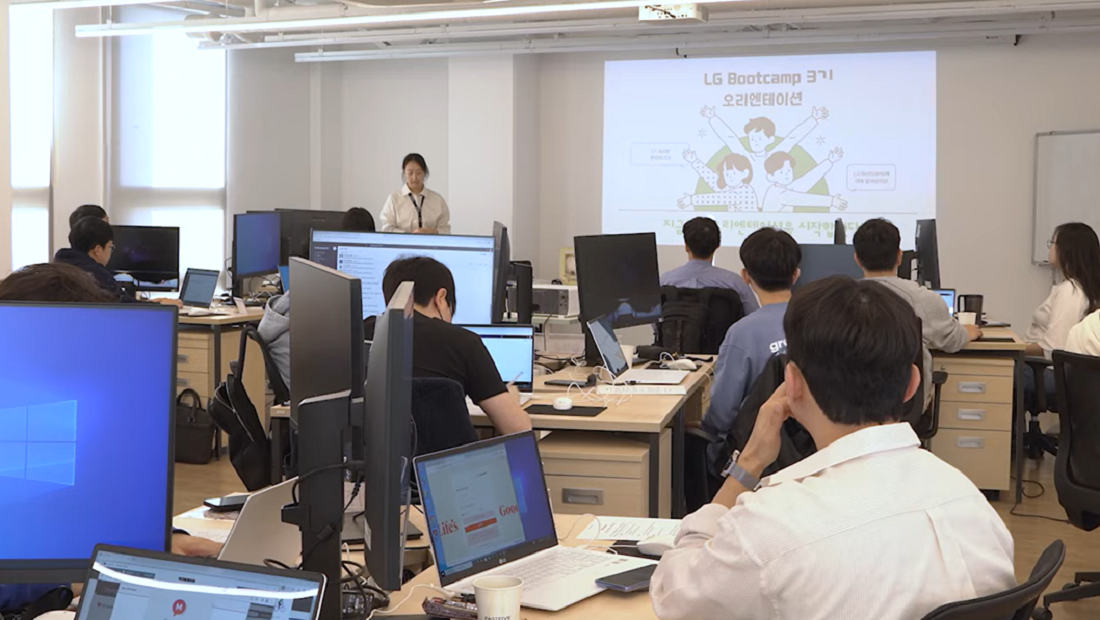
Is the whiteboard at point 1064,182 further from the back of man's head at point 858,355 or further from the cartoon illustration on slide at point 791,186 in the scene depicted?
the back of man's head at point 858,355

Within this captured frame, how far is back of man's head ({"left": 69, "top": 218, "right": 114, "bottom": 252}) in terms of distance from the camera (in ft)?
21.0

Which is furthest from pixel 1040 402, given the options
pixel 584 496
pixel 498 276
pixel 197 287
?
pixel 197 287

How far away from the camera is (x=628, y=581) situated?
2215 millimetres

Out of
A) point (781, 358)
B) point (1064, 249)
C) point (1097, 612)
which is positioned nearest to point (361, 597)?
point (781, 358)

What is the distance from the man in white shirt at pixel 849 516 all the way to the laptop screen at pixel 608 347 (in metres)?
3.04

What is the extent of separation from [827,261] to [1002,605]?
4.76 meters

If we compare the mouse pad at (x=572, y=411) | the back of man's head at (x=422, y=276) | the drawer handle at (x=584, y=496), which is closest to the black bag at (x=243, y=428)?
the back of man's head at (x=422, y=276)

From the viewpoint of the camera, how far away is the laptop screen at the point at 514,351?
14.2ft

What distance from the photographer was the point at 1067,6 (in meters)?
7.95

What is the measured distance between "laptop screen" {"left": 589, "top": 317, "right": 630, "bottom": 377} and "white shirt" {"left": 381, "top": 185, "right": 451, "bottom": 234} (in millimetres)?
4841

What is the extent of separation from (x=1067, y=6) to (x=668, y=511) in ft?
18.3

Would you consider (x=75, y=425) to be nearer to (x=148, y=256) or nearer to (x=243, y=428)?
(x=243, y=428)

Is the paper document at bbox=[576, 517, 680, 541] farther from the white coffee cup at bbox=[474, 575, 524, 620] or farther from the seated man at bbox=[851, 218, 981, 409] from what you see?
the seated man at bbox=[851, 218, 981, 409]

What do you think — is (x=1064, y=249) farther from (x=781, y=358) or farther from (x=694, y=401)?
(x=781, y=358)
